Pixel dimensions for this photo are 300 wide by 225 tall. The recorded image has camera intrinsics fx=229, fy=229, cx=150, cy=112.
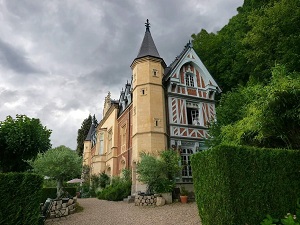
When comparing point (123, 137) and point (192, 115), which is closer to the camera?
point (192, 115)

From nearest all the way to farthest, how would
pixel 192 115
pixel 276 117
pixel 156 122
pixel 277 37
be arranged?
pixel 276 117, pixel 277 37, pixel 156 122, pixel 192 115

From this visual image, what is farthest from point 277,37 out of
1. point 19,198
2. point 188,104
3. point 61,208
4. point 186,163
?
point 19,198

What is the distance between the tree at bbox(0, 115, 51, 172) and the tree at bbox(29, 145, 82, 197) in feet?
6.97

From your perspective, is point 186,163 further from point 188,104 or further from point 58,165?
point 58,165

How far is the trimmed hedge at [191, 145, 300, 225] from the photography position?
217 inches

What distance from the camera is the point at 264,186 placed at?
19.6ft

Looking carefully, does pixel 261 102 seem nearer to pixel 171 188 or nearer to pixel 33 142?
pixel 171 188

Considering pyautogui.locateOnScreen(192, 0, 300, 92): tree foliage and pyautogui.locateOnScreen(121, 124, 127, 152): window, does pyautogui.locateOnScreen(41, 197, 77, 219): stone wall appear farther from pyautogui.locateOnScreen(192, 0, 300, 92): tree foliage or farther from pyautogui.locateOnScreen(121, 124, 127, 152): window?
pyautogui.locateOnScreen(192, 0, 300, 92): tree foliage

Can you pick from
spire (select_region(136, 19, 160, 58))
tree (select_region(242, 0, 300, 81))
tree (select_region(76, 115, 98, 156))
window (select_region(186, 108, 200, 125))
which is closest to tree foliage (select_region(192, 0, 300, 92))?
tree (select_region(242, 0, 300, 81))

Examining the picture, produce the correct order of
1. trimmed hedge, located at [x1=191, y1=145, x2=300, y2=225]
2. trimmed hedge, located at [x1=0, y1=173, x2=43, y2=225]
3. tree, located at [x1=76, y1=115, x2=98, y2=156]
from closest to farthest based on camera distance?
trimmed hedge, located at [x1=191, y1=145, x2=300, y2=225], trimmed hedge, located at [x1=0, y1=173, x2=43, y2=225], tree, located at [x1=76, y1=115, x2=98, y2=156]

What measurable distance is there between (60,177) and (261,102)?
33.4 ft

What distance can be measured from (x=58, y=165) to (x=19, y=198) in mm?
5868

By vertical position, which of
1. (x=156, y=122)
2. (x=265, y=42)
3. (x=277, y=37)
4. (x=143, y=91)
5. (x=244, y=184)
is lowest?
(x=244, y=184)

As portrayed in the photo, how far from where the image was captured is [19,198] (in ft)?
19.5
